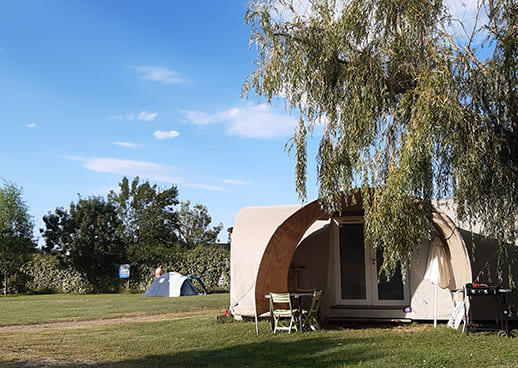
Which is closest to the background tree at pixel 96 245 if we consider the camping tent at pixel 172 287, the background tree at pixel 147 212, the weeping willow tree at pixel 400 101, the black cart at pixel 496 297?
the camping tent at pixel 172 287

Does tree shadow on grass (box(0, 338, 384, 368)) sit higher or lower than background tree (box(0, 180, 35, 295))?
lower

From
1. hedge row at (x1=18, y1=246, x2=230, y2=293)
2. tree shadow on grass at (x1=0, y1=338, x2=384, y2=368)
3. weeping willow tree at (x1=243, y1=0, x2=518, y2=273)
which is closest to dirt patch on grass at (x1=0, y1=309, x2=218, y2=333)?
tree shadow on grass at (x1=0, y1=338, x2=384, y2=368)

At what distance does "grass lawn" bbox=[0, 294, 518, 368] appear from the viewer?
6930 mm

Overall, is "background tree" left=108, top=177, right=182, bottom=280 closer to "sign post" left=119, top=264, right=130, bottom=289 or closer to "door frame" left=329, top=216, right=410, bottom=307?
"sign post" left=119, top=264, right=130, bottom=289

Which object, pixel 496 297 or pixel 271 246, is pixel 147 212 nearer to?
pixel 271 246

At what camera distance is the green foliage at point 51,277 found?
27.7 m

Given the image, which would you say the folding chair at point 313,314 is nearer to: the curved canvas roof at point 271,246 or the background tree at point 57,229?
the curved canvas roof at point 271,246

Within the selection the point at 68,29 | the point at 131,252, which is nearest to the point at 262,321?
the point at 68,29

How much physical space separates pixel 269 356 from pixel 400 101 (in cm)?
375

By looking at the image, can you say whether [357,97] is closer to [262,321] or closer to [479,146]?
[479,146]

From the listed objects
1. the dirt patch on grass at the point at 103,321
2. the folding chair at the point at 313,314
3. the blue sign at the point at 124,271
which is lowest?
the dirt patch on grass at the point at 103,321

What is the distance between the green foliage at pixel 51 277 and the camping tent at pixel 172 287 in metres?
6.99

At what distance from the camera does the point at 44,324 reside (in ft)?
39.7

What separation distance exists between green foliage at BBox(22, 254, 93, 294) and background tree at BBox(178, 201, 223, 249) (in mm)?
15179
